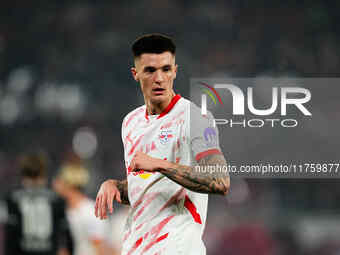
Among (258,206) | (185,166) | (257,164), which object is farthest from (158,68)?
(258,206)

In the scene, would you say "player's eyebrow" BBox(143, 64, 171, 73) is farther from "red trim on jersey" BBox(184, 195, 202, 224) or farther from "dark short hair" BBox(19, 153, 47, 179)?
"dark short hair" BBox(19, 153, 47, 179)

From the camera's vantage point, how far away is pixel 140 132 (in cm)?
321

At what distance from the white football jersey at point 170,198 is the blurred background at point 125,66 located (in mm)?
7110

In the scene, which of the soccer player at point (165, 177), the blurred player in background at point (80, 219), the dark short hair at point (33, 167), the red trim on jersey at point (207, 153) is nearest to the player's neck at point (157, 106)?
the soccer player at point (165, 177)

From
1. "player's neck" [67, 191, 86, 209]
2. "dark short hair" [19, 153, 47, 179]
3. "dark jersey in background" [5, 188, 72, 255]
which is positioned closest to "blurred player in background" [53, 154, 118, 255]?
"player's neck" [67, 191, 86, 209]

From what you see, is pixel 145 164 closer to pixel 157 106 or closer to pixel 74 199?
pixel 157 106

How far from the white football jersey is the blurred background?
7.11m

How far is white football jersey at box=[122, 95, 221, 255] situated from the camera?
9.75 feet

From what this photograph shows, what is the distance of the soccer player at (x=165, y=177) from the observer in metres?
2.89

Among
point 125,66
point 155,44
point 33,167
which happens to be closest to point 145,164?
point 155,44

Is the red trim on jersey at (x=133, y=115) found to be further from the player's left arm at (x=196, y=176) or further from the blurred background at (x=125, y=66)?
the blurred background at (x=125, y=66)

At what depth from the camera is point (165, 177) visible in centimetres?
300

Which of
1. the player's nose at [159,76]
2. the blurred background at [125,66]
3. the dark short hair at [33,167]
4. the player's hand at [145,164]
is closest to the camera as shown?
the player's hand at [145,164]

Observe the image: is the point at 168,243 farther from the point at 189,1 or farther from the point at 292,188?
the point at 189,1
